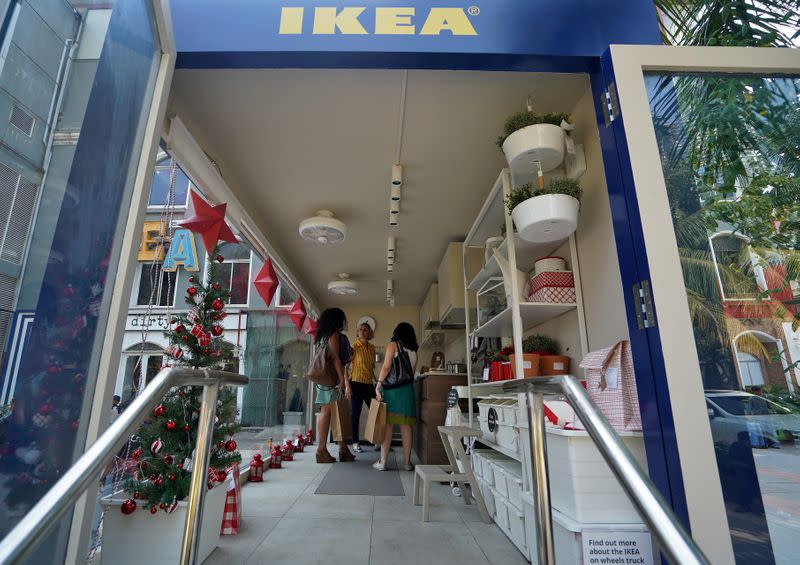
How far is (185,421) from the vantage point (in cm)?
213

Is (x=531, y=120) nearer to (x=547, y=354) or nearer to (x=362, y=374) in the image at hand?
(x=547, y=354)

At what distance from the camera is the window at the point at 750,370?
4.60 ft

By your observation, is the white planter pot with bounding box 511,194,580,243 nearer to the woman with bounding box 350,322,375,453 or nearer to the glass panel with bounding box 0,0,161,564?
the glass panel with bounding box 0,0,161,564

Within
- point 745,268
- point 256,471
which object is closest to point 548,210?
point 745,268

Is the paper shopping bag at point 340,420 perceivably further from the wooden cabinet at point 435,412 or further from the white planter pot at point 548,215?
the white planter pot at point 548,215

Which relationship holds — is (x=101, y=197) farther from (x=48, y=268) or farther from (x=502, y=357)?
(x=502, y=357)

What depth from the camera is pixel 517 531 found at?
2084 millimetres

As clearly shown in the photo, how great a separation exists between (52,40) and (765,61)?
2.29 m

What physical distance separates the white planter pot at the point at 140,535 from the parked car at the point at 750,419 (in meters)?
1.97

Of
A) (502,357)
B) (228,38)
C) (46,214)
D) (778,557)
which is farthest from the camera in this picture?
(502,357)

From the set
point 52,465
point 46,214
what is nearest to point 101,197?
point 46,214

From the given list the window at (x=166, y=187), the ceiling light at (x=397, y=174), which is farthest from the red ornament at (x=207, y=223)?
the ceiling light at (x=397, y=174)

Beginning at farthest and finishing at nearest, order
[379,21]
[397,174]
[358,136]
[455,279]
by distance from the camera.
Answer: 1. [455,279]
2. [397,174]
3. [358,136]
4. [379,21]

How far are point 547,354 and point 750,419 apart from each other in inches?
47.3
